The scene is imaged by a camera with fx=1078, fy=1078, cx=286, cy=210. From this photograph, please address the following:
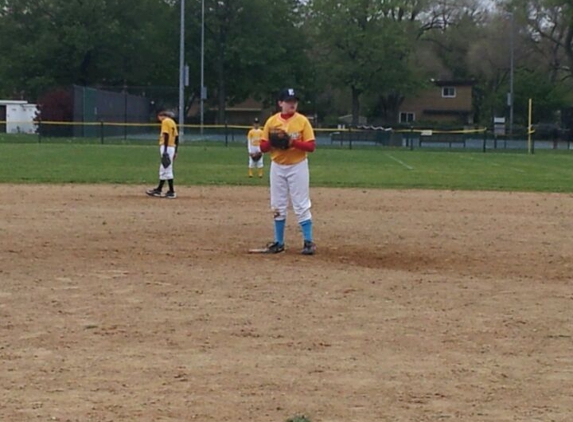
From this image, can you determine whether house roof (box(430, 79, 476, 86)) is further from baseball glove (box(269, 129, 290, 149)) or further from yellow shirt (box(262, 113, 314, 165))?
baseball glove (box(269, 129, 290, 149))

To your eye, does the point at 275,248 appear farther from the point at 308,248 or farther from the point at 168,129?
the point at 168,129

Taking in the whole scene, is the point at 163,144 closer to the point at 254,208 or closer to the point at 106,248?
the point at 254,208

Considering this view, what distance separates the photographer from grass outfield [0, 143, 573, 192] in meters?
25.9

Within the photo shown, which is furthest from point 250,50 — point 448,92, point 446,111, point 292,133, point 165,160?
point 292,133

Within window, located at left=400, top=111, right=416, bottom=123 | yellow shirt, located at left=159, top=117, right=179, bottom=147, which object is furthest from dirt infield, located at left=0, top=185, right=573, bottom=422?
window, located at left=400, top=111, right=416, bottom=123

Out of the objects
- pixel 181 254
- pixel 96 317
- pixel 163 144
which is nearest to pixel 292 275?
pixel 181 254

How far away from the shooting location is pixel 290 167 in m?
12.8

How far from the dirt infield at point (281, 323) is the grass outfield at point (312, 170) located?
975 cm

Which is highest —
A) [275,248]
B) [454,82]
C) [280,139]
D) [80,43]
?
[80,43]

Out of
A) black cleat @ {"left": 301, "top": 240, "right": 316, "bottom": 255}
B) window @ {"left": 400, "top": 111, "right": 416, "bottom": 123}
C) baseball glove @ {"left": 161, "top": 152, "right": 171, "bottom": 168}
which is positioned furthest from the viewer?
window @ {"left": 400, "top": 111, "right": 416, "bottom": 123}

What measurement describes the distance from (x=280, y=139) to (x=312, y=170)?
61.8ft

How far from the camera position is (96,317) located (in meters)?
8.67

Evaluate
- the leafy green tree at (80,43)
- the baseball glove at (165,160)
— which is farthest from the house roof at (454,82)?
the baseball glove at (165,160)

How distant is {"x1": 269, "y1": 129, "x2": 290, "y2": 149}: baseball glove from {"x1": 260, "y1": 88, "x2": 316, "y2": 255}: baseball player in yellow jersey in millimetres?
24
